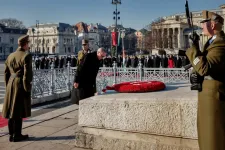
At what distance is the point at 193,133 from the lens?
11.6 ft

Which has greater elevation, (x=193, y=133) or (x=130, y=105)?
(x=130, y=105)

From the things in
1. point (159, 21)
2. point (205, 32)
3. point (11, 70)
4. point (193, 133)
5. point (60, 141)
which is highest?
point (159, 21)

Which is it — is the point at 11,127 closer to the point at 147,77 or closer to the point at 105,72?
the point at 105,72

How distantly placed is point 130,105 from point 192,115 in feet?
2.90

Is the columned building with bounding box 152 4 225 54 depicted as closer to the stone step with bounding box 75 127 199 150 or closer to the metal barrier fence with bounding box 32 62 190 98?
the metal barrier fence with bounding box 32 62 190 98

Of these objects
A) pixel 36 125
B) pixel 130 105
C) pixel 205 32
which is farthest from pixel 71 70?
pixel 205 32

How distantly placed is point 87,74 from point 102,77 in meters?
7.79

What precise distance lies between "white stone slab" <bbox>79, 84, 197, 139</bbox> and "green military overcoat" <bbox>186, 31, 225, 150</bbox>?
77 centimetres

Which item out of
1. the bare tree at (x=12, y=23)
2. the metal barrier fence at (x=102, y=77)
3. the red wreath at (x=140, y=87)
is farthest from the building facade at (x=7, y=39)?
the red wreath at (x=140, y=87)

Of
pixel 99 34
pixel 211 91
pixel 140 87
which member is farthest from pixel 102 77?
pixel 99 34

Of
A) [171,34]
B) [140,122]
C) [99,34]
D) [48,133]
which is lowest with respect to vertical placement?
[48,133]

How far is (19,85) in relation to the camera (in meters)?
4.79

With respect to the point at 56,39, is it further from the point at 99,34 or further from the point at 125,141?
the point at 125,141

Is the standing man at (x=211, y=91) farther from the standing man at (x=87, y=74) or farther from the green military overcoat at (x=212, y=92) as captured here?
the standing man at (x=87, y=74)
